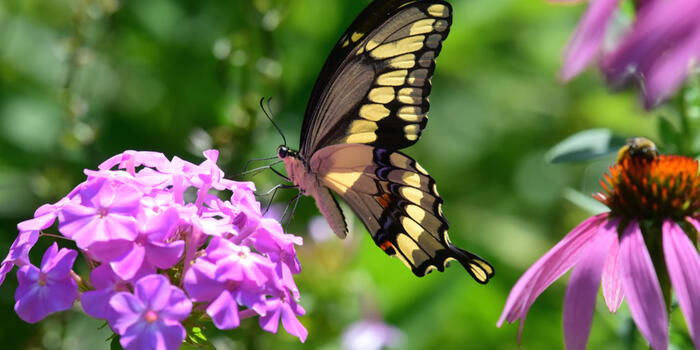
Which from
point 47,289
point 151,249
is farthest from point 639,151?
point 47,289

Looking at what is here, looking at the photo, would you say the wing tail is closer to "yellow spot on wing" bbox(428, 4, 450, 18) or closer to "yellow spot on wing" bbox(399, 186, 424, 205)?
"yellow spot on wing" bbox(399, 186, 424, 205)

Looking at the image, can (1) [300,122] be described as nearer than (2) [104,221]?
No

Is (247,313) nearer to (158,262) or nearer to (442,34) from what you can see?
(158,262)

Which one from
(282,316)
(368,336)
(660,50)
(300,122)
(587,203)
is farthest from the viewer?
(300,122)

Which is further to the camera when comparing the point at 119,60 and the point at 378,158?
the point at 119,60

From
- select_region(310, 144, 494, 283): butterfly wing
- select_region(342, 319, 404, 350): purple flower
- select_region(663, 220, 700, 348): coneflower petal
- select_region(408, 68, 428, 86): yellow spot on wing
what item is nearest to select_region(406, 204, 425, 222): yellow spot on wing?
select_region(310, 144, 494, 283): butterfly wing

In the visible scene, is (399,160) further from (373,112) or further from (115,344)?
(115,344)

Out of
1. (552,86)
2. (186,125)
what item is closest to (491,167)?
(552,86)
